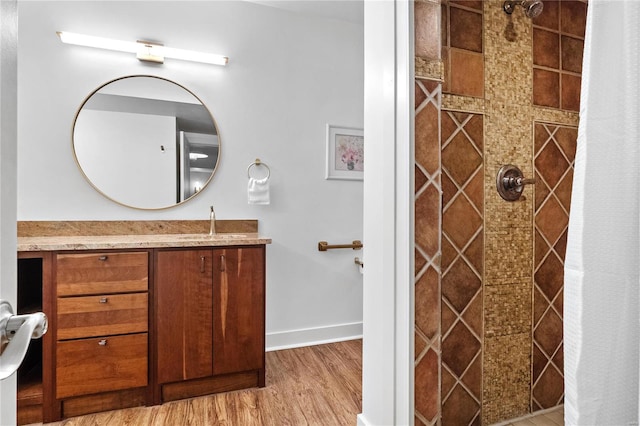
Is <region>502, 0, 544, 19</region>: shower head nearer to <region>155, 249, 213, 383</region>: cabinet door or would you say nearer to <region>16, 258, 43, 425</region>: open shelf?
<region>155, 249, 213, 383</region>: cabinet door

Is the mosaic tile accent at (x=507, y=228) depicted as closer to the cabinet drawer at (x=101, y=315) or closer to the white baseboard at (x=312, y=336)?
the white baseboard at (x=312, y=336)

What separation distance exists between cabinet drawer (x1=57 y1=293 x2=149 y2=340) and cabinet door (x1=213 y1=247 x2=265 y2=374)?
389 millimetres

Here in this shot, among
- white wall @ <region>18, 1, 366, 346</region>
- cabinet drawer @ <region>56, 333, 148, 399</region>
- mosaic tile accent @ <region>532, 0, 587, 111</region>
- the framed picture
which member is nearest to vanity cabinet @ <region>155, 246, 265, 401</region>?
cabinet drawer @ <region>56, 333, 148, 399</region>

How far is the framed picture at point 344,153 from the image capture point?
274cm

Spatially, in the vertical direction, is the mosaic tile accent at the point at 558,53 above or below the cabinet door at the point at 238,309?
above

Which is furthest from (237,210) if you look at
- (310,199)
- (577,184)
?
(577,184)

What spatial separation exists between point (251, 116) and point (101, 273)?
1440mm

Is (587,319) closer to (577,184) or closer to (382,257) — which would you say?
(577,184)

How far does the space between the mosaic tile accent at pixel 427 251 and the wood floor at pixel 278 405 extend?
708 mm

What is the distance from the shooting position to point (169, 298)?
1.83m

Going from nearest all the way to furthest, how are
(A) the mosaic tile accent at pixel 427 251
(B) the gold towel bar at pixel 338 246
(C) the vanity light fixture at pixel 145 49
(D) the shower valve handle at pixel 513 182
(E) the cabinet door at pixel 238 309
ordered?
(A) the mosaic tile accent at pixel 427 251
(D) the shower valve handle at pixel 513 182
(E) the cabinet door at pixel 238 309
(C) the vanity light fixture at pixel 145 49
(B) the gold towel bar at pixel 338 246

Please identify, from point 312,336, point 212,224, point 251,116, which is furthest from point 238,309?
point 251,116

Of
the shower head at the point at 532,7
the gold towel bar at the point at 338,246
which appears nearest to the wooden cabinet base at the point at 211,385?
the gold towel bar at the point at 338,246

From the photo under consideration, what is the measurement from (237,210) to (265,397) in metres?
1.25
